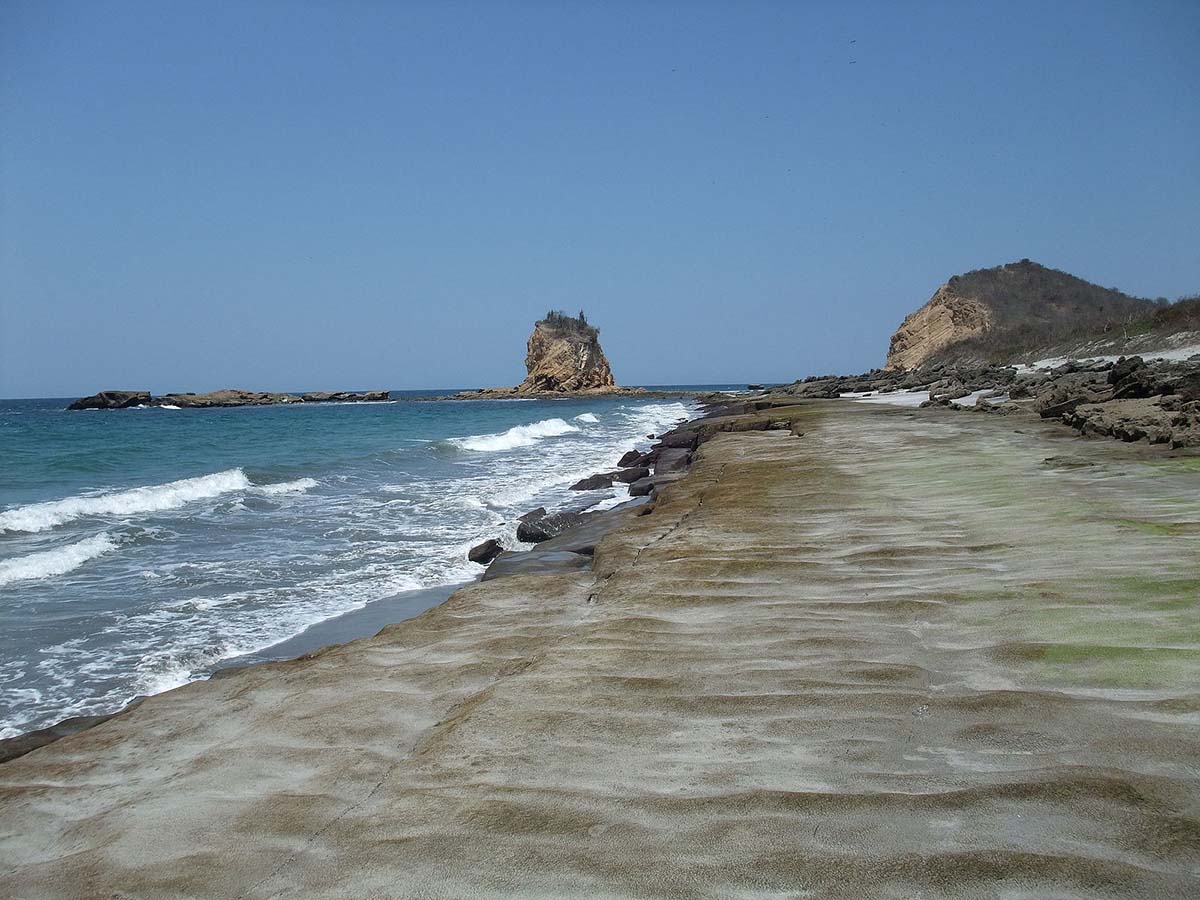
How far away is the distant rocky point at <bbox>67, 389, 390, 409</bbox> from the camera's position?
8819 centimetres

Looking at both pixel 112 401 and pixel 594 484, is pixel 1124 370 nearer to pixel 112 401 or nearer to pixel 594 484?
pixel 594 484

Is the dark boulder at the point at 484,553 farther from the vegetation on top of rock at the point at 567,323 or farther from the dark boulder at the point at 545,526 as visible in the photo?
the vegetation on top of rock at the point at 567,323

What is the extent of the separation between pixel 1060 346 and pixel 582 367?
69176mm

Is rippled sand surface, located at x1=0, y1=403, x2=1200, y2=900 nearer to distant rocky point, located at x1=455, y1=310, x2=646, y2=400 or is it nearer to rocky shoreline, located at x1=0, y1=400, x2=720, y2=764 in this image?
rocky shoreline, located at x1=0, y1=400, x2=720, y2=764

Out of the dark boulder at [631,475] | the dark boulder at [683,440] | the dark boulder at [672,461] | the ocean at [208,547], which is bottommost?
the ocean at [208,547]

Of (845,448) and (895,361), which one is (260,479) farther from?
(895,361)

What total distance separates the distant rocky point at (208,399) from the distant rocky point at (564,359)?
28793mm

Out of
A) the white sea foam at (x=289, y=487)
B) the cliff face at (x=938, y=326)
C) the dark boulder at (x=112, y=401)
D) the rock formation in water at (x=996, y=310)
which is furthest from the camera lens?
the dark boulder at (x=112, y=401)

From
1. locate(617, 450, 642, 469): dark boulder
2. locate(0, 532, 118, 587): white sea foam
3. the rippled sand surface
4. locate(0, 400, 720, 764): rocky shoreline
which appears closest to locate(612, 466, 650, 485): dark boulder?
locate(0, 400, 720, 764): rocky shoreline

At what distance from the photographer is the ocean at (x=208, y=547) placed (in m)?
6.72

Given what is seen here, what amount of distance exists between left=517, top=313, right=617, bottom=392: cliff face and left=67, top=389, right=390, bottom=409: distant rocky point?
29.1 meters

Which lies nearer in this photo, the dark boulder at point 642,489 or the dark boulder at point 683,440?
the dark boulder at point 642,489

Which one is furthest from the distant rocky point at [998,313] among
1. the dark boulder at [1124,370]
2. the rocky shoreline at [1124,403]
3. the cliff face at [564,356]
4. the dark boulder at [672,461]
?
the cliff face at [564,356]

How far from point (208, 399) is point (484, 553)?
10071 centimetres
